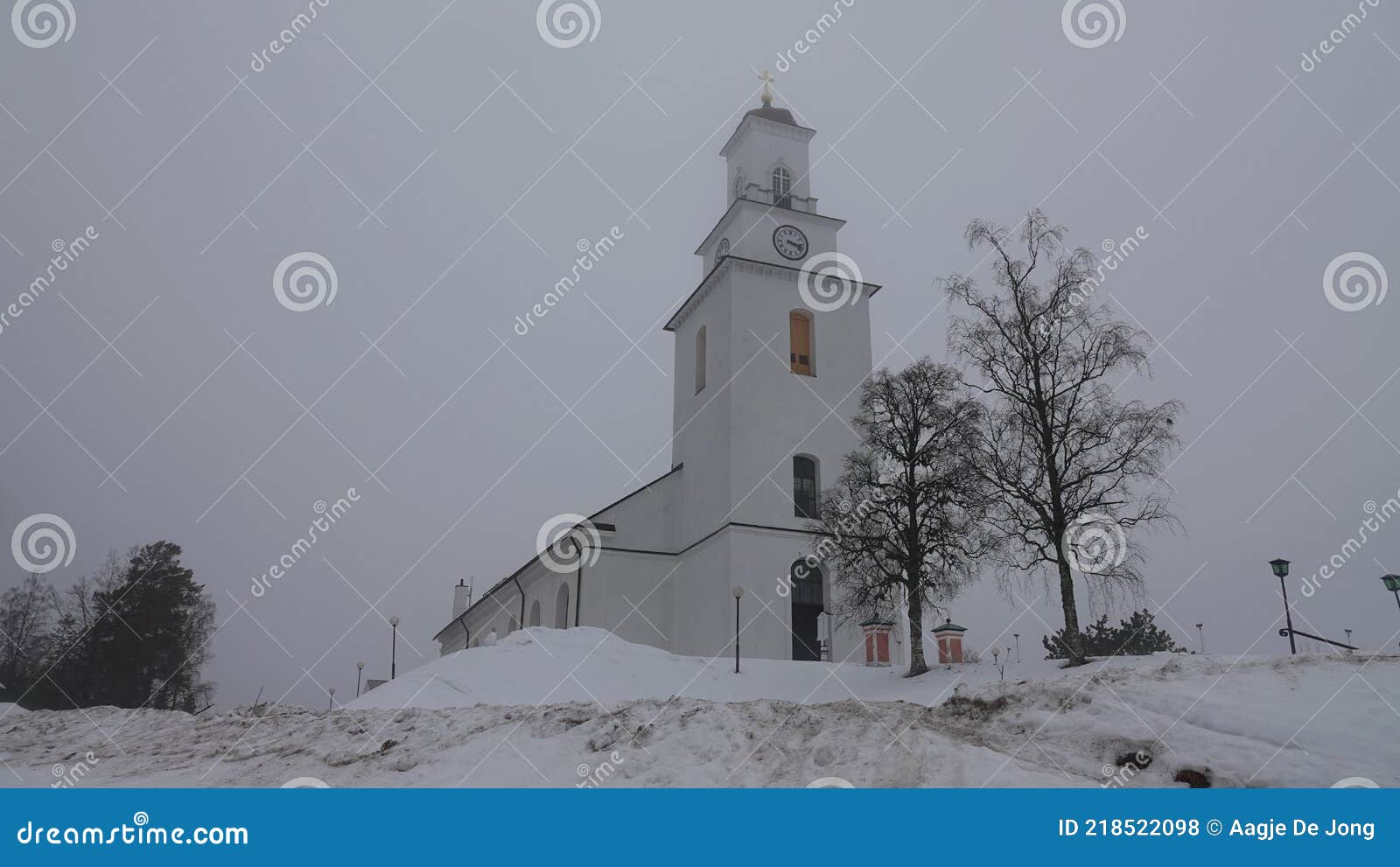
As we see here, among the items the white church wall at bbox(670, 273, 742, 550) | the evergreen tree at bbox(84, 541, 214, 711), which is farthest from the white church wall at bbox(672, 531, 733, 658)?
the evergreen tree at bbox(84, 541, 214, 711)

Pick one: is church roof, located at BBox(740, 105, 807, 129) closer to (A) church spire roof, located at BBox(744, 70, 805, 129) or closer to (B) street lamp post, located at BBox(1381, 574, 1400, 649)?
(A) church spire roof, located at BBox(744, 70, 805, 129)

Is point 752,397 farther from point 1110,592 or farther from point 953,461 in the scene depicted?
point 1110,592

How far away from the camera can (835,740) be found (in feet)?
33.3

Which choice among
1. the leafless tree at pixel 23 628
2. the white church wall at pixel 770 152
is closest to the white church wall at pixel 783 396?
the white church wall at pixel 770 152

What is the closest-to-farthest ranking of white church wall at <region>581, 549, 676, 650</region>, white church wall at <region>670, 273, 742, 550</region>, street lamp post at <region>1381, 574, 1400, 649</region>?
1. street lamp post at <region>1381, 574, 1400, 649</region>
2. white church wall at <region>670, 273, 742, 550</region>
3. white church wall at <region>581, 549, 676, 650</region>

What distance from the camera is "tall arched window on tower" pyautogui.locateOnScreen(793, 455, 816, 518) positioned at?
31.4 metres

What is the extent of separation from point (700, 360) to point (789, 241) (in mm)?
5656

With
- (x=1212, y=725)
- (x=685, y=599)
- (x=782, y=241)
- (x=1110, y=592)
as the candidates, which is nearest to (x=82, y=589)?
(x=685, y=599)

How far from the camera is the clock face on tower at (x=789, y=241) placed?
114ft

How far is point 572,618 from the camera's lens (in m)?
32.9

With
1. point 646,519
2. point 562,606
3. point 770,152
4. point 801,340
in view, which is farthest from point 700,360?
point 562,606

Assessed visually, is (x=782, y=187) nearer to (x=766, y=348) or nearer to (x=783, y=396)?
(x=766, y=348)

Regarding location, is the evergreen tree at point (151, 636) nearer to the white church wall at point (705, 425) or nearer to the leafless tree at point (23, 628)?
the leafless tree at point (23, 628)

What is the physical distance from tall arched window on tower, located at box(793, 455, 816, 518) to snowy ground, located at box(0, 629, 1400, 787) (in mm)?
17506
